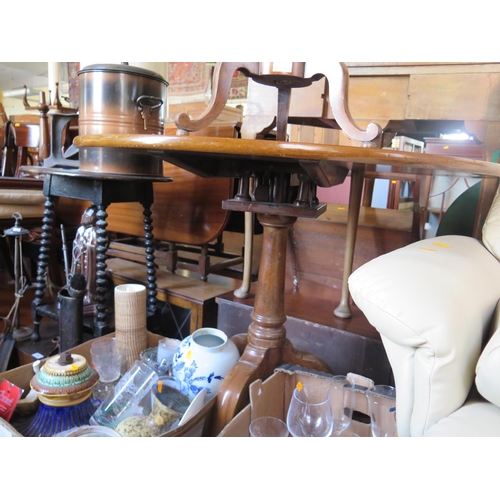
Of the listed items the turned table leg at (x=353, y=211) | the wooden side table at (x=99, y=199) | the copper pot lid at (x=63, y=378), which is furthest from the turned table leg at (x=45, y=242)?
the turned table leg at (x=353, y=211)

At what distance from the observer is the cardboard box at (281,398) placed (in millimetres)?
848

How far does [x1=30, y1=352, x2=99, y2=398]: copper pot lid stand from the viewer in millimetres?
886

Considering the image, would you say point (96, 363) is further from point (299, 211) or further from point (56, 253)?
point (56, 253)

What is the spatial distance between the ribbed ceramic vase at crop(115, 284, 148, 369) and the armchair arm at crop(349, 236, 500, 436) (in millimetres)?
737

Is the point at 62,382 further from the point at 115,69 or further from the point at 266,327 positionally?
the point at 115,69

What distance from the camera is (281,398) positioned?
3.20 ft

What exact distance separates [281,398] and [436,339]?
460mm

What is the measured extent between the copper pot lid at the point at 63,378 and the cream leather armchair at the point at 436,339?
2.02ft

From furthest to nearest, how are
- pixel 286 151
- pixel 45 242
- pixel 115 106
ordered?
pixel 45 242 → pixel 115 106 → pixel 286 151

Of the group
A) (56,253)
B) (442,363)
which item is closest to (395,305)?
(442,363)

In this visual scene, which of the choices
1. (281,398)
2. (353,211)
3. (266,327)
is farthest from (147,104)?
(281,398)

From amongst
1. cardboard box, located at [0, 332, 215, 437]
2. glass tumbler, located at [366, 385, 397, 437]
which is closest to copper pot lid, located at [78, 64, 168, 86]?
cardboard box, located at [0, 332, 215, 437]

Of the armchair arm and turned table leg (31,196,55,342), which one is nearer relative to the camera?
the armchair arm

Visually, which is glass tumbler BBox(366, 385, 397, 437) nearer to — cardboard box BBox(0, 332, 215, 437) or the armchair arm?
the armchair arm
